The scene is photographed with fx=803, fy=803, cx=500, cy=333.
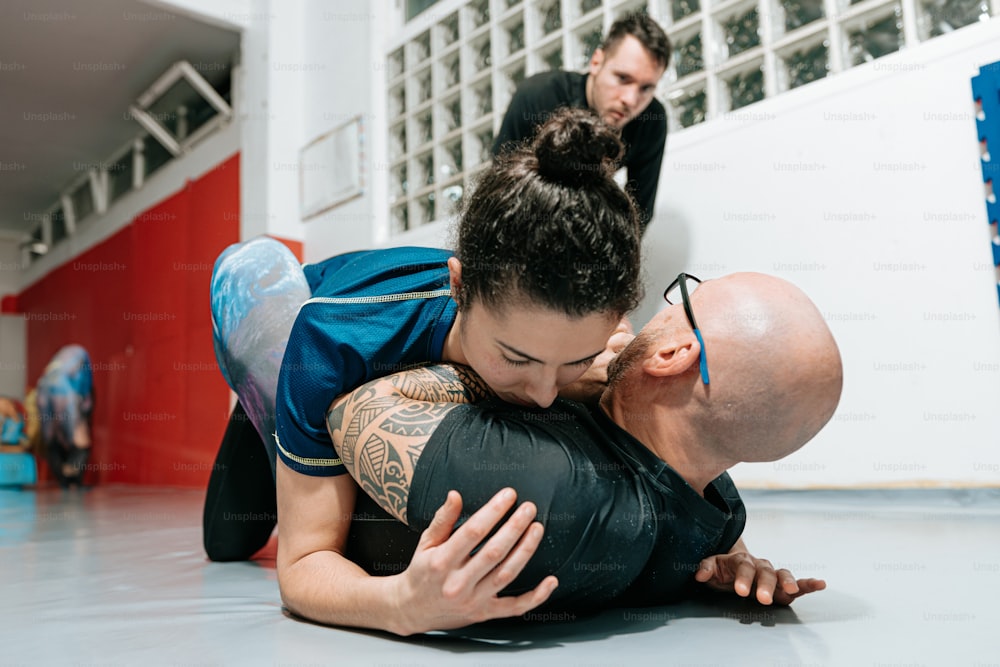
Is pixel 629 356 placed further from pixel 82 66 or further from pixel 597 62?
pixel 82 66

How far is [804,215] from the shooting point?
2.23 m

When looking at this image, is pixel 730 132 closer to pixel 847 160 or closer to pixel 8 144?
pixel 847 160

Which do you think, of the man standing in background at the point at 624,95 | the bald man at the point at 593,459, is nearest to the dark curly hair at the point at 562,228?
the bald man at the point at 593,459

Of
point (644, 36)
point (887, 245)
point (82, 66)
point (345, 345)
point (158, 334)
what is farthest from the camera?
point (158, 334)

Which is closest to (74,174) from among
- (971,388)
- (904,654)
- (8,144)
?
(8,144)

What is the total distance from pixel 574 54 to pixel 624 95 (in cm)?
76

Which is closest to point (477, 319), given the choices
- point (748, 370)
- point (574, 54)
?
point (748, 370)

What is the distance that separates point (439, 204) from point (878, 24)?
178cm

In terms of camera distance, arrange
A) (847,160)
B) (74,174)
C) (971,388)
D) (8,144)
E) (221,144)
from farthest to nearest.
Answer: (74,174) < (8,144) < (221,144) < (847,160) < (971,388)

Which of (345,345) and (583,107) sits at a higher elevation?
(583,107)

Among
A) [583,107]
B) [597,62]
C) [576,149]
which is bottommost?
[576,149]

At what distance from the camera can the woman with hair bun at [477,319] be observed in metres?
0.86

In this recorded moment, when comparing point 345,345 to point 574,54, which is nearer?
point 345,345

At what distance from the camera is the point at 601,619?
3.31ft
